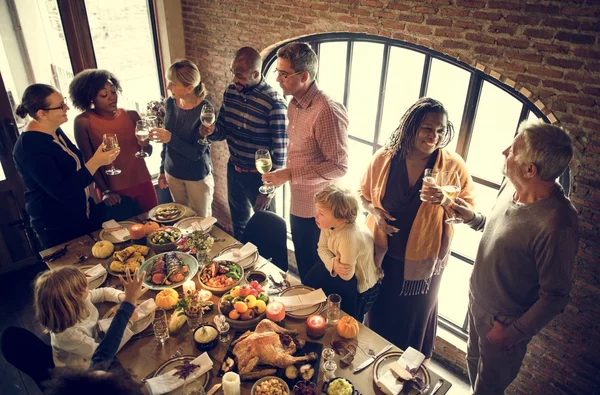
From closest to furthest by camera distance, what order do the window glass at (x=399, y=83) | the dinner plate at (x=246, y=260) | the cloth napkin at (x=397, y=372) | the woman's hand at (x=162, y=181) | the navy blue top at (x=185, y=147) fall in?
1. the cloth napkin at (x=397, y=372)
2. the dinner plate at (x=246, y=260)
3. the window glass at (x=399, y=83)
4. the navy blue top at (x=185, y=147)
5. the woman's hand at (x=162, y=181)

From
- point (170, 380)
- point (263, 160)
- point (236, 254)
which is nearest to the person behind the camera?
point (170, 380)

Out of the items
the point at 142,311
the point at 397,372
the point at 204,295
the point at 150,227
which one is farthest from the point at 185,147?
the point at 397,372

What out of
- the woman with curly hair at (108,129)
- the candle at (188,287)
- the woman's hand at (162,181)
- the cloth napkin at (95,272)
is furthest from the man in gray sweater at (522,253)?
the woman's hand at (162,181)

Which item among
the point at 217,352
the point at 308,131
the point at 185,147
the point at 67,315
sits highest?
the point at 308,131

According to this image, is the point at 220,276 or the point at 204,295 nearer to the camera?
the point at 204,295

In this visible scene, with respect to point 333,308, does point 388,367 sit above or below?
below

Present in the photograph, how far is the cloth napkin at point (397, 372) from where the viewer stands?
6.85 ft

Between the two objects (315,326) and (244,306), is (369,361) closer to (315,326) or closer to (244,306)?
(315,326)

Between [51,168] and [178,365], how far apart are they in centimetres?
194

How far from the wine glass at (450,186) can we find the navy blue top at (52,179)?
272cm

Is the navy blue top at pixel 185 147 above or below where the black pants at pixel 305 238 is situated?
above

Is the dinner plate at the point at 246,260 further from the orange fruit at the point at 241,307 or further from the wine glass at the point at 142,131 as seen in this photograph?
the wine glass at the point at 142,131

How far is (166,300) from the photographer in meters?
2.54

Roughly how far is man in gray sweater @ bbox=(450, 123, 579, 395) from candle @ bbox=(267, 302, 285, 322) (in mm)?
1245
